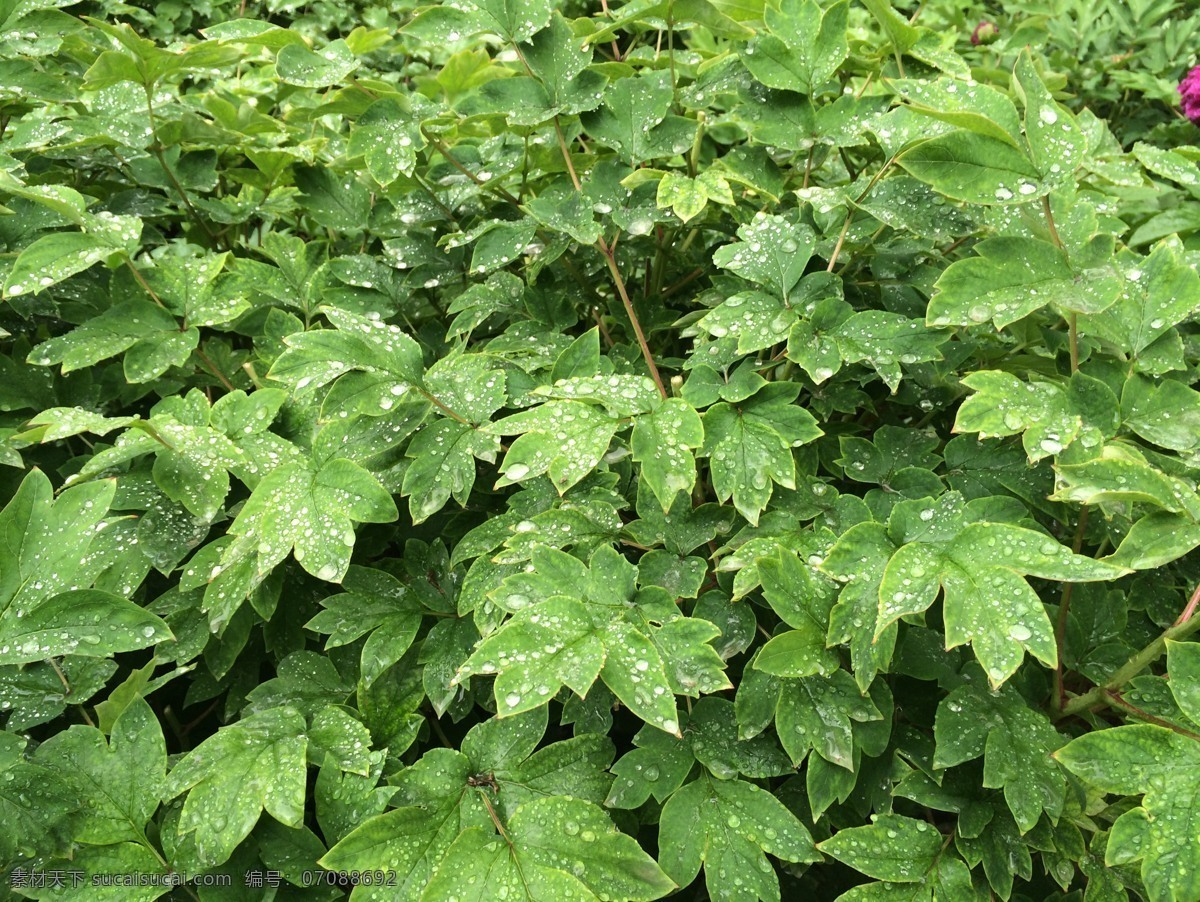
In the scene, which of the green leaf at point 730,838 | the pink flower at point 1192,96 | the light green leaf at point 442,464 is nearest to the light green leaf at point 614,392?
the light green leaf at point 442,464

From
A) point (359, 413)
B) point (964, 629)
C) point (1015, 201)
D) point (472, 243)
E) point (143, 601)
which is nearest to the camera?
point (964, 629)

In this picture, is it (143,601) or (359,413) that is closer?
(359,413)

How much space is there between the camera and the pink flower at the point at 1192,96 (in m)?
3.35

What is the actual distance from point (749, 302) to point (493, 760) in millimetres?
752

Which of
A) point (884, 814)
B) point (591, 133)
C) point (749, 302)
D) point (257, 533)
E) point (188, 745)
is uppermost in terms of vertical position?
point (591, 133)

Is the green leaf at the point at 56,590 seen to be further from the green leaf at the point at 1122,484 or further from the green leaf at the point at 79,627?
the green leaf at the point at 1122,484

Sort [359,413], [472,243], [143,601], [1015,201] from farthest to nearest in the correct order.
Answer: [472,243] → [143,601] → [359,413] → [1015,201]

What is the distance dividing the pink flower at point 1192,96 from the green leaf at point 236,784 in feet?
12.4

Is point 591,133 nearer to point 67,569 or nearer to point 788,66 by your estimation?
point 788,66

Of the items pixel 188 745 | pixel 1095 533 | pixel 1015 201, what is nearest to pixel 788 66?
pixel 1015 201

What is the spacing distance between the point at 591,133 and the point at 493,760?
102 cm

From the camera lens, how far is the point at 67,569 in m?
1.21

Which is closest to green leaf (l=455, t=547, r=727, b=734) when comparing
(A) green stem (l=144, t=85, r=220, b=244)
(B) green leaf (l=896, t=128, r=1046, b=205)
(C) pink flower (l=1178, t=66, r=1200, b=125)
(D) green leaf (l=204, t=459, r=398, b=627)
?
(D) green leaf (l=204, t=459, r=398, b=627)

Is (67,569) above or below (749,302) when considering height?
below
